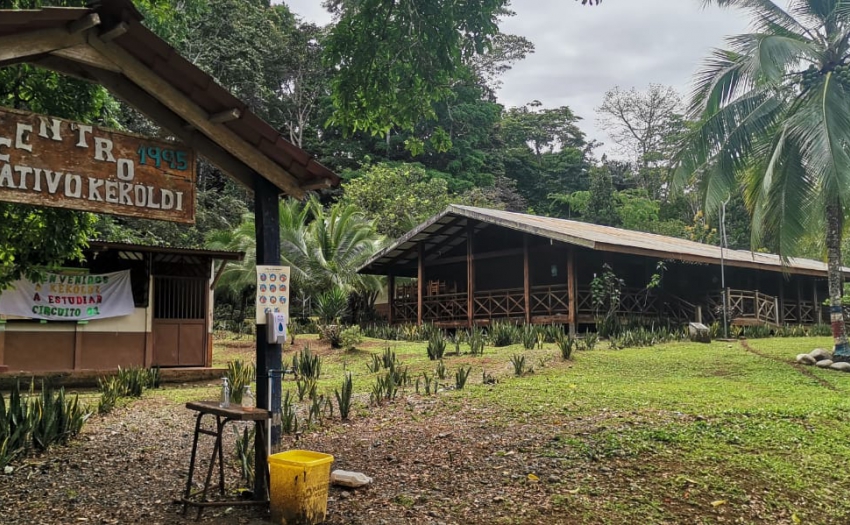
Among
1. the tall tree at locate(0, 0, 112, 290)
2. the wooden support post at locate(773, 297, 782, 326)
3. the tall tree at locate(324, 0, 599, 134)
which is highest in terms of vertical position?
the tall tree at locate(324, 0, 599, 134)

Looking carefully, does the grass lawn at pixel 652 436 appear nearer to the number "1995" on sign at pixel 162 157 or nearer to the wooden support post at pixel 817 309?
the number "1995" on sign at pixel 162 157

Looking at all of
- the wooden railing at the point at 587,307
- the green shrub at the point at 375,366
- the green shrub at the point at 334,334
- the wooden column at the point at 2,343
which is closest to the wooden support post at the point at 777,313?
the wooden railing at the point at 587,307

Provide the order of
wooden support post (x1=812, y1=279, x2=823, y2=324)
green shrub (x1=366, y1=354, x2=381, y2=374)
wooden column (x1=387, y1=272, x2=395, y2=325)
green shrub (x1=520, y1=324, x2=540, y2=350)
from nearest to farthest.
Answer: green shrub (x1=366, y1=354, x2=381, y2=374) → green shrub (x1=520, y1=324, x2=540, y2=350) → wooden column (x1=387, y1=272, x2=395, y2=325) → wooden support post (x1=812, y1=279, x2=823, y2=324)

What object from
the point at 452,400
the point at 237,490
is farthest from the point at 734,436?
the point at 237,490

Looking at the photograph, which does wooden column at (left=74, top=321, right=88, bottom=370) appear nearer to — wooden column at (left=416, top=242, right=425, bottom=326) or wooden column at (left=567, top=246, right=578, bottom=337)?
wooden column at (left=567, top=246, right=578, bottom=337)

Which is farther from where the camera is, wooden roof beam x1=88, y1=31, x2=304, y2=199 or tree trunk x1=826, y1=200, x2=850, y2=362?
tree trunk x1=826, y1=200, x2=850, y2=362

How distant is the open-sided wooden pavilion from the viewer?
771 inches

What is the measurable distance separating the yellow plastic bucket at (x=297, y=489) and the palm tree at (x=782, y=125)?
33.6 ft

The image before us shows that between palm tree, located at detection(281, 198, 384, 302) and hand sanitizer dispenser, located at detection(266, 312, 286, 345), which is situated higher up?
palm tree, located at detection(281, 198, 384, 302)

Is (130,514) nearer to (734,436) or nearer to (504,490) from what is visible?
(504,490)

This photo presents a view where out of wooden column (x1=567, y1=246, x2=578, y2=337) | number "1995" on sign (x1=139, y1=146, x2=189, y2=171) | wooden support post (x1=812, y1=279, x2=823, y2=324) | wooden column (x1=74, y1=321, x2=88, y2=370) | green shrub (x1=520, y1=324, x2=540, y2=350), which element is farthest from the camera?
wooden support post (x1=812, y1=279, x2=823, y2=324)

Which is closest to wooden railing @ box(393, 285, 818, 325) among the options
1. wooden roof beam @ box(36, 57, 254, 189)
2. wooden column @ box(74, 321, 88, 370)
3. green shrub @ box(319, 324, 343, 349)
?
green shrub @ box(319, 324, 343, 349)

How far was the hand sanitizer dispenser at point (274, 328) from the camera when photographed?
490 cm

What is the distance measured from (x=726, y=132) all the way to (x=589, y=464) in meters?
10.0
